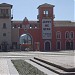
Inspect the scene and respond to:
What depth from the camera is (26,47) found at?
272 feet

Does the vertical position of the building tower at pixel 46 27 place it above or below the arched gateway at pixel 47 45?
above

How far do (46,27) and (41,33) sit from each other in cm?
225

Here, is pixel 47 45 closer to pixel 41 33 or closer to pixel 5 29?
pixel 41 33

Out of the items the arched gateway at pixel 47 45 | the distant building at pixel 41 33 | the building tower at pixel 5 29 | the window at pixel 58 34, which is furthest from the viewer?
the window at pixel 58 34

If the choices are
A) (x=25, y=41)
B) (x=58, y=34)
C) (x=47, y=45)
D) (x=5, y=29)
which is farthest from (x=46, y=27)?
(x=5, y=29)

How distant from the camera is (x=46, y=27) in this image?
88.1m

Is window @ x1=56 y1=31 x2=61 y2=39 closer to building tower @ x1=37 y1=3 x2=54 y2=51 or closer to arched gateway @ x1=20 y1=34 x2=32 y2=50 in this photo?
building tower @ x1=37 y1=3 x2=54 y2=51

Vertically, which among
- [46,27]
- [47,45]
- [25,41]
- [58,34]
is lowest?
[47,45]

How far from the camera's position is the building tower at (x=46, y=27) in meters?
87.7

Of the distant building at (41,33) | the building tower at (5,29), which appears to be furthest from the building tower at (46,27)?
the building tower at (5,29)

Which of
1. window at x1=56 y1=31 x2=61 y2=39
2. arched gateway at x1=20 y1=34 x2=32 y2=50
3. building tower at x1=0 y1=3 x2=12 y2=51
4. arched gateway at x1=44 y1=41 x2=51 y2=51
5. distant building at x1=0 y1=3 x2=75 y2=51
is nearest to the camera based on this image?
arched gateway at x1=20 y1=34 x2=32 y2=50

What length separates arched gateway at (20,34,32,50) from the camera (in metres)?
83.3

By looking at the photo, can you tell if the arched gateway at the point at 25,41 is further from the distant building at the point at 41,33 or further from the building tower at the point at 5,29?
the building tower at the point at 5,29

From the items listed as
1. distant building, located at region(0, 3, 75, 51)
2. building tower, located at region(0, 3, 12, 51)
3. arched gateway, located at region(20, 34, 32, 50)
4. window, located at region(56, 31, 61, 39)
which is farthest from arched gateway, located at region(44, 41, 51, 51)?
building tower, located at region(0, 3, 12, 51)
